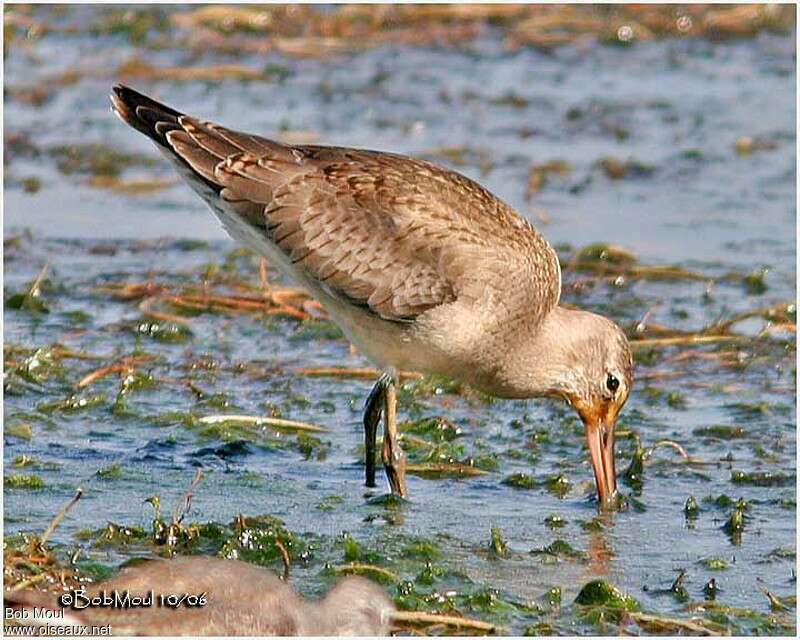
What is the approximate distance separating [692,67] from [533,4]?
68.5 inches

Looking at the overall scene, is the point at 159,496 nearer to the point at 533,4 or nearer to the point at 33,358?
the point at 33,358

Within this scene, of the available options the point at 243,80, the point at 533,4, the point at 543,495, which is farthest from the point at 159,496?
the point at 533,4

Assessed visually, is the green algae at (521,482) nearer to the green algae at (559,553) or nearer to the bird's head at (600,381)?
the bird's head at (600,381)

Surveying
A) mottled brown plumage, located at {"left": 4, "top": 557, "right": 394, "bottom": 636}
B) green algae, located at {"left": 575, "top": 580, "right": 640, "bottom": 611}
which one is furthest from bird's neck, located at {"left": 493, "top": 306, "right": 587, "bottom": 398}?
mottled brown plumage, located at {"left": 4, "top": 557, "right": 394, "bottom": 636}

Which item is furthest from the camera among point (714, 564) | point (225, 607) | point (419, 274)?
point (419, 274)

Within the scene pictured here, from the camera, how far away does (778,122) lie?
1206cm

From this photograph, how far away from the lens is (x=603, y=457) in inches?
262

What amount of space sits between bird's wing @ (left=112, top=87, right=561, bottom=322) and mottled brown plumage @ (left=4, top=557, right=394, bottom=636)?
147cm

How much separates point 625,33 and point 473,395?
6.80 metres

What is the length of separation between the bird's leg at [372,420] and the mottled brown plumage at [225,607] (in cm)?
129

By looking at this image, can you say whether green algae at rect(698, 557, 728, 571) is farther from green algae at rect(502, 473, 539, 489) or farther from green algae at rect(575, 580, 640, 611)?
green algae at rect(502, 473, 539, 489)

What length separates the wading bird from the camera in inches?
260

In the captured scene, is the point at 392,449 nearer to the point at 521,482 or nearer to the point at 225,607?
the point at 521,482

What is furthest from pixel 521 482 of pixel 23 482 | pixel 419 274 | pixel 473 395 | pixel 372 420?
pixel 23 482
